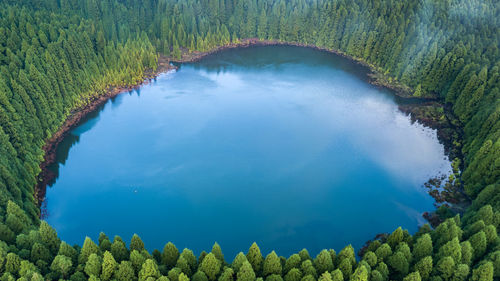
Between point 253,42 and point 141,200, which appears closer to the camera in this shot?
point 141,200

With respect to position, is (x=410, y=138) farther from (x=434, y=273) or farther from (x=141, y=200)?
(x=141, y=200)

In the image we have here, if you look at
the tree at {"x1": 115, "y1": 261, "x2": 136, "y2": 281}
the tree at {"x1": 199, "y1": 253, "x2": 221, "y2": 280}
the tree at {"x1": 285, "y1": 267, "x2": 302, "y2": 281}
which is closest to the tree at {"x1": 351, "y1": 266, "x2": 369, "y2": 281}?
the tree at {"x1": 285, "y1": 267, "x2": 302, "y2": 281}

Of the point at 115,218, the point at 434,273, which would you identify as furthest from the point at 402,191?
the point at 115,218

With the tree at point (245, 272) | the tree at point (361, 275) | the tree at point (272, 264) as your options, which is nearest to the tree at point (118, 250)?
the tree at point (245, 272)

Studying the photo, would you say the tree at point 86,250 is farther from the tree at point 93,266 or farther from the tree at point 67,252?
the tree at point 93,266

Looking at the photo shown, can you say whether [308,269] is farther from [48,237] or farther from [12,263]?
[12,263]

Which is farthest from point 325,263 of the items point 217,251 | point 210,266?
point 210,266
